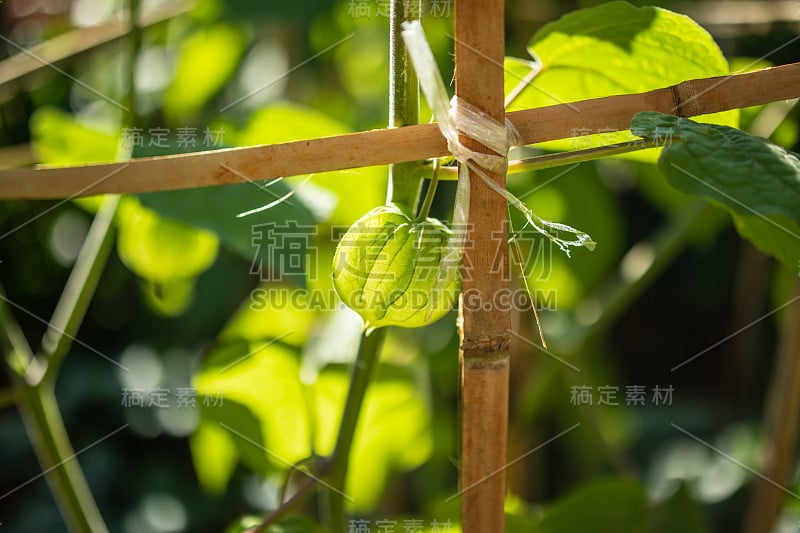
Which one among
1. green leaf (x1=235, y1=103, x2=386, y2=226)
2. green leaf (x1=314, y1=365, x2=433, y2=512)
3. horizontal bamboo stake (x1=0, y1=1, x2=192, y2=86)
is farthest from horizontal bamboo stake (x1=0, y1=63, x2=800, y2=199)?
horizontal bamboo stake (x1=0, y1=1, x2=192, y2=86)

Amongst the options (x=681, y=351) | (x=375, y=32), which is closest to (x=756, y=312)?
(x=681, y=351)

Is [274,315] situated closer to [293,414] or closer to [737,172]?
[293,414]

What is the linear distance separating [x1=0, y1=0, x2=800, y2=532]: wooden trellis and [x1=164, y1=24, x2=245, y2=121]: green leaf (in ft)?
1.79

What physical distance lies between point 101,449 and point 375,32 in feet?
2.08

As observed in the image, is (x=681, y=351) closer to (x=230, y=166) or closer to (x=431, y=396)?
(x=431, y=396)

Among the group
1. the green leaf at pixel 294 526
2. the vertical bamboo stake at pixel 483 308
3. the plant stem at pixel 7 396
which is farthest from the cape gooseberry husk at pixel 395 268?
the plant stem at pixel 7 396

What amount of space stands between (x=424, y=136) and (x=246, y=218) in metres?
0.19

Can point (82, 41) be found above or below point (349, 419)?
above

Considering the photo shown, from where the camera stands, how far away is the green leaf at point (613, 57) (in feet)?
1.11

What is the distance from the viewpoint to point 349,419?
1.28 feet

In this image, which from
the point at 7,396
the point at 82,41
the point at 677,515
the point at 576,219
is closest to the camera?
the point at 7,396

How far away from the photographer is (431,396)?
27.3 inches

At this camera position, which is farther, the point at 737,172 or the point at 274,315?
the point at 274,315

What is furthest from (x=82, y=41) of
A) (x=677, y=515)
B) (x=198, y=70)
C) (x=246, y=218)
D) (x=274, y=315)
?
(x=677, y=515)
